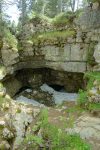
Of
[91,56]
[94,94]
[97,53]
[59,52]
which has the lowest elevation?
[94,94]

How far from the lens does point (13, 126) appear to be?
11039mm

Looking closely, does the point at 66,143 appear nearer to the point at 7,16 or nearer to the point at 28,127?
the point at 28,127

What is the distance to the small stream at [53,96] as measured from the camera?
693 inches

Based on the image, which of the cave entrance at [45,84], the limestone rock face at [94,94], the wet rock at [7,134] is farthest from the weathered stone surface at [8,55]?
the wet rock at [7,134]

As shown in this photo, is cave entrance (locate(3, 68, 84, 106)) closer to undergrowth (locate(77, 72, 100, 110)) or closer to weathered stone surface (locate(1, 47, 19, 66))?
weathered stone surface (locate(1, 47, 19, 66))

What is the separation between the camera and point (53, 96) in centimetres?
1855

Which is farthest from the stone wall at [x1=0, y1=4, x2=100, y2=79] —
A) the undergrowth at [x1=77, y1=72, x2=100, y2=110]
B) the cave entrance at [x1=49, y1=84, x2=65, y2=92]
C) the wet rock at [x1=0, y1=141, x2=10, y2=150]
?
the wet rock at [x1=0, y1=141, x2=10, y2=150]

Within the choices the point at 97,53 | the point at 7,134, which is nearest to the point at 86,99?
the point at 97,53

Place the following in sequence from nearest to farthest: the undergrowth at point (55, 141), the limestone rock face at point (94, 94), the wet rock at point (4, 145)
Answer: the undergrowth at point (55, 141) → the wet rock at point (4, 145) → the limestone rock face at point (94, 94)

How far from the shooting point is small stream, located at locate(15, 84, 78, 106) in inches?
693

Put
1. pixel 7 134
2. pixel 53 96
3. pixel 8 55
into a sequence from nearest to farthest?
pixel 7 134, pixel 8 55, pixel 53 96

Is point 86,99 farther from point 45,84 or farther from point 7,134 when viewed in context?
point 45,84

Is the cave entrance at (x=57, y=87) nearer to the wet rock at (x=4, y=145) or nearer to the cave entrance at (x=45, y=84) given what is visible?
the cave entrance at (x=45, y=84)

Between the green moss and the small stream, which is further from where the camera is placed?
the small stream
